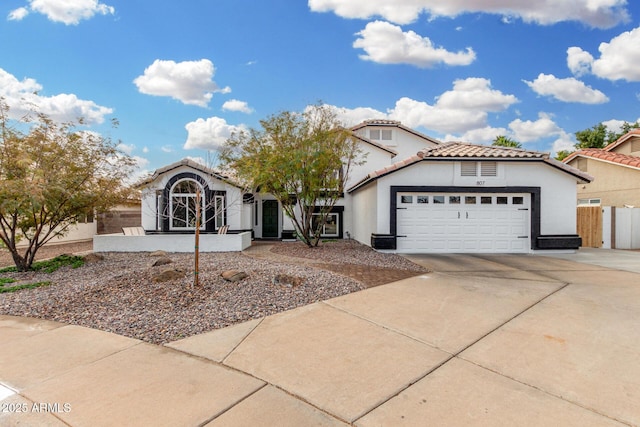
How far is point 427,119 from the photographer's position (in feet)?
84.8

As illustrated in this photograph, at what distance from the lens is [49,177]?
837 cm

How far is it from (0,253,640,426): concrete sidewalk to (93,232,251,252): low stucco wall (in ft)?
24.9

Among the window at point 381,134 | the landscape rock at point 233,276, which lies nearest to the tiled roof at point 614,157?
the window at point 381,134

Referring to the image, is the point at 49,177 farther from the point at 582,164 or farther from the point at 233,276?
the point at 582,164

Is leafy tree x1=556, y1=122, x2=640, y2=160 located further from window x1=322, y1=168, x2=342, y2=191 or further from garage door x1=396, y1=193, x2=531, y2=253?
window x1=322, y1=168, x2=342, y2=191

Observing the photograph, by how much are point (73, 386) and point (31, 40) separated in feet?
36.0

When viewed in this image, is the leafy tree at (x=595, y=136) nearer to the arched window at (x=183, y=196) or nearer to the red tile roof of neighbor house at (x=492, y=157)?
the red tile roof of neighbor house at (x=492, y=157)

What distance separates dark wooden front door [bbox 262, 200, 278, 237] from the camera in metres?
19.3

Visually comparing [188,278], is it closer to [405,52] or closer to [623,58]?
[405,52]

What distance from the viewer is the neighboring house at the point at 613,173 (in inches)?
639

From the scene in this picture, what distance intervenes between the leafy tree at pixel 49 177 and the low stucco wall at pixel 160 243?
2.79 m

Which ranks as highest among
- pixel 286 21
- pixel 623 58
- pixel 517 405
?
pixel 623 58

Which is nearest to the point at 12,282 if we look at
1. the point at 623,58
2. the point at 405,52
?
the point at 405,52

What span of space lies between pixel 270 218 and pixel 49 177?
11714 millimetres
